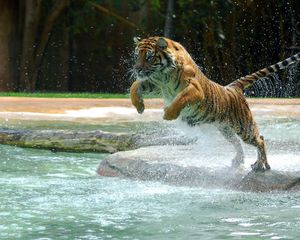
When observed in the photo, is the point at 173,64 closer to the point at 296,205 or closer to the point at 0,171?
the point at 296,205

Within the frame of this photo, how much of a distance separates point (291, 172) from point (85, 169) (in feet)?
7.32

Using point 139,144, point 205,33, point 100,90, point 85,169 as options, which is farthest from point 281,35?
point 85,169

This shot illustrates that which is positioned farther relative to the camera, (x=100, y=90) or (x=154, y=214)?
(x=100, y=90)

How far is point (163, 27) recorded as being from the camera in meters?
21.5

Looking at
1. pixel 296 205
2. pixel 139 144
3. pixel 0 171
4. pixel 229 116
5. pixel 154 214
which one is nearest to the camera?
pixel 154 214

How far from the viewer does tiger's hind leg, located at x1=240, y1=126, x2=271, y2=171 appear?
6.87m

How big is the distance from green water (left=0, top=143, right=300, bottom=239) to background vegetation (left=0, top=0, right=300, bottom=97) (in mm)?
13065

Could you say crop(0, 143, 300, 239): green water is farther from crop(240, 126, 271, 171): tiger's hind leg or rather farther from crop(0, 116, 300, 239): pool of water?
crop(240, 126, 271, 171): tiger's hind leg

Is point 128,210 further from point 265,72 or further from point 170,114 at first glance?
point 265,72

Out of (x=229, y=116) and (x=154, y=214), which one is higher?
(x=229, y=116)

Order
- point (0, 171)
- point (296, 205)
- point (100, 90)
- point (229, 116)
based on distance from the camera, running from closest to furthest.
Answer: point (296, 205), point (229, 116), point (0, 171), point (100, 90)

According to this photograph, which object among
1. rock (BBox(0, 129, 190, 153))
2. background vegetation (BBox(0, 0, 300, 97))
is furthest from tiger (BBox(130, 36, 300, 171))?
background vegetation (BBox(0, 0, 300, 97))

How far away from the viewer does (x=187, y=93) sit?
255 inches

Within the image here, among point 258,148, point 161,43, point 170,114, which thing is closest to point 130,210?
point 170,114
